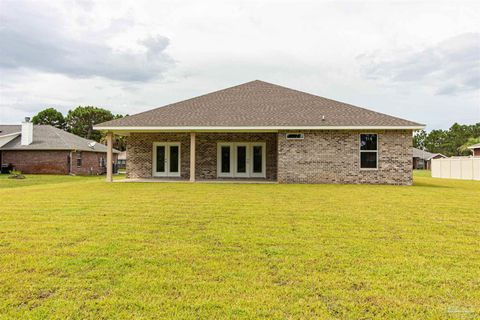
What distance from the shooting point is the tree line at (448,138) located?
7038 centimetres

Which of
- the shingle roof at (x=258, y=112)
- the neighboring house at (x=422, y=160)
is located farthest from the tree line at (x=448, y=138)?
the shingle roof at (x=258, y=112)

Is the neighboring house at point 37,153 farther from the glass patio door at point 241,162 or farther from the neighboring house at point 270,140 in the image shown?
the glass patio door at point 241,162

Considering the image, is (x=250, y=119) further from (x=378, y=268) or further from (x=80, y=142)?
(x=80, y=142)

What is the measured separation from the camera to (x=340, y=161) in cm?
1677

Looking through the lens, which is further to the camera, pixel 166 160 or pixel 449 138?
pixel 449 138

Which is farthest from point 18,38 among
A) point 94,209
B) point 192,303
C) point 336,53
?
point 192,303

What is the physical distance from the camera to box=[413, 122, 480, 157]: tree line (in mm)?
70375

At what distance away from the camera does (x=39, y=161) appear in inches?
1139

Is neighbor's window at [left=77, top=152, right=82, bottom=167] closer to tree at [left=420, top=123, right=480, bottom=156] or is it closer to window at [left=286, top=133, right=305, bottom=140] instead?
window at [left=286, top=133, right=305, bottom=140]

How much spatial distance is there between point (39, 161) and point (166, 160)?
15.2m

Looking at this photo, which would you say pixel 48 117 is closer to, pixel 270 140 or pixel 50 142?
pixel 50 142

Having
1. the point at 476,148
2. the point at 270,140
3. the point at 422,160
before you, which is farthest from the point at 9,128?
the point at 422,160

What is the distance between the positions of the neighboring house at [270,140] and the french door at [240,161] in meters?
0.06

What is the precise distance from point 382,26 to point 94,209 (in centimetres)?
1495
